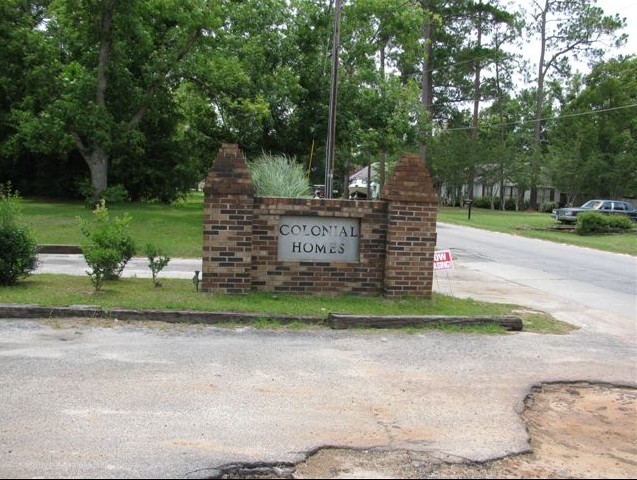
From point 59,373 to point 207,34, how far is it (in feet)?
69.6

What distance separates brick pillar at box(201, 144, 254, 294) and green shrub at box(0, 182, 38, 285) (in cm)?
267

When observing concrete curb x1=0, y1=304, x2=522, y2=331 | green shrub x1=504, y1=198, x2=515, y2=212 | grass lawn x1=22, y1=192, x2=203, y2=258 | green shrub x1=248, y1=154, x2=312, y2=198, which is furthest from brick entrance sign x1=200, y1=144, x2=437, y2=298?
green shrub x1=504, y1=198, x2=515, y2=212

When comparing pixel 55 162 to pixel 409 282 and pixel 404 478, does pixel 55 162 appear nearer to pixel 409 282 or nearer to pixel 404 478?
pixel 409 282

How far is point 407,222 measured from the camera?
911cm

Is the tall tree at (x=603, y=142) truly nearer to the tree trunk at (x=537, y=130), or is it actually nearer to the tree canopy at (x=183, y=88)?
the tree trunk at (x=537, y=130)

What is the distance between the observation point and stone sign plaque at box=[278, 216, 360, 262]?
9.15 meters

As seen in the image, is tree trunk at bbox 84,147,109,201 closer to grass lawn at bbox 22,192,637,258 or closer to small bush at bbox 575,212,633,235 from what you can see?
grass lawn at bbox 22,192,637,258

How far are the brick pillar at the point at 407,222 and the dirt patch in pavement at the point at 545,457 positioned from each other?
393cm

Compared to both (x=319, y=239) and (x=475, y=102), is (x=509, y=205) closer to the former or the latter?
(x=475, y=102)

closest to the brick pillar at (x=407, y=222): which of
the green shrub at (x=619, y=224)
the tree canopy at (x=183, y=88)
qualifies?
the tree canopy at (x=183, y=88)

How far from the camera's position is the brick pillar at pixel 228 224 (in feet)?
28.9

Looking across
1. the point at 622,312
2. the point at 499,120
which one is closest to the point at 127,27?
the point at 622,312

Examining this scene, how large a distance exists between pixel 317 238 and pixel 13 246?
4366 millimetres

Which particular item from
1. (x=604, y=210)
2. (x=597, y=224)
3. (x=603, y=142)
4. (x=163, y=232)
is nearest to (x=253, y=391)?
(x=163, y=232)
